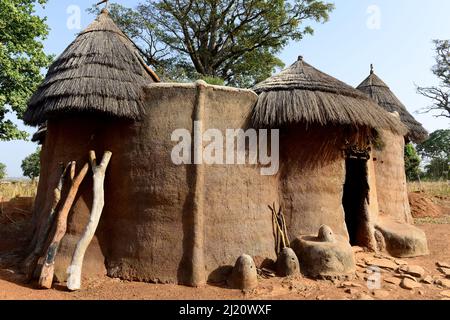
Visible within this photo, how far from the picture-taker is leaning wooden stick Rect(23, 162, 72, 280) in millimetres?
5219

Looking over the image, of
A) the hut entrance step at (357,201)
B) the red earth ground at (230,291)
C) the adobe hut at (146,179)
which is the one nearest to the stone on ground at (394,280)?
the red earth ground at (230,291)

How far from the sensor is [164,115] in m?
5.56

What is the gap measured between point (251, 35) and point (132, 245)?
14.1 metres

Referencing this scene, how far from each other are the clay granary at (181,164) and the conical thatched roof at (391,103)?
5152 mm

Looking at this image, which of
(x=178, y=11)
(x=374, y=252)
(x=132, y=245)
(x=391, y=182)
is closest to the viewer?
(x=132, y=245)

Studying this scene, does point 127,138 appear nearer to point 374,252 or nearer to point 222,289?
point 222,289

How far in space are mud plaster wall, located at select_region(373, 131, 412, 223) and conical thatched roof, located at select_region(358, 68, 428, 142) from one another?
238cm

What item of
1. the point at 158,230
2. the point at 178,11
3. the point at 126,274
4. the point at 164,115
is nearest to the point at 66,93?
the point at 164,115

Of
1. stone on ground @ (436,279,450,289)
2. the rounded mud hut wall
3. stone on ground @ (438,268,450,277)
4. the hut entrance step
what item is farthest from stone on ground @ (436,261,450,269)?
the rounded mud hut wall

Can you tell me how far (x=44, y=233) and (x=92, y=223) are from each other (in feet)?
3.10

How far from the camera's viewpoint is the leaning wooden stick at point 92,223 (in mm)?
4809

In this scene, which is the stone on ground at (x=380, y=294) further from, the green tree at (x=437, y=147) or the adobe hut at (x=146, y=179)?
the green tree at (x=437, y=147)

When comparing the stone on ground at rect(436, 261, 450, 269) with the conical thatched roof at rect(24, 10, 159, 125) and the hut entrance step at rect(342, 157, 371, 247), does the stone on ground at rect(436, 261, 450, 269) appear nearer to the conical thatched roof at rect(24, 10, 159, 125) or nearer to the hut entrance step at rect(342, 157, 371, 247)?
the hut entrance step at rect(342, 157, 371, 247)

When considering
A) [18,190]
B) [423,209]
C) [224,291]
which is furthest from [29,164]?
[224,291]
